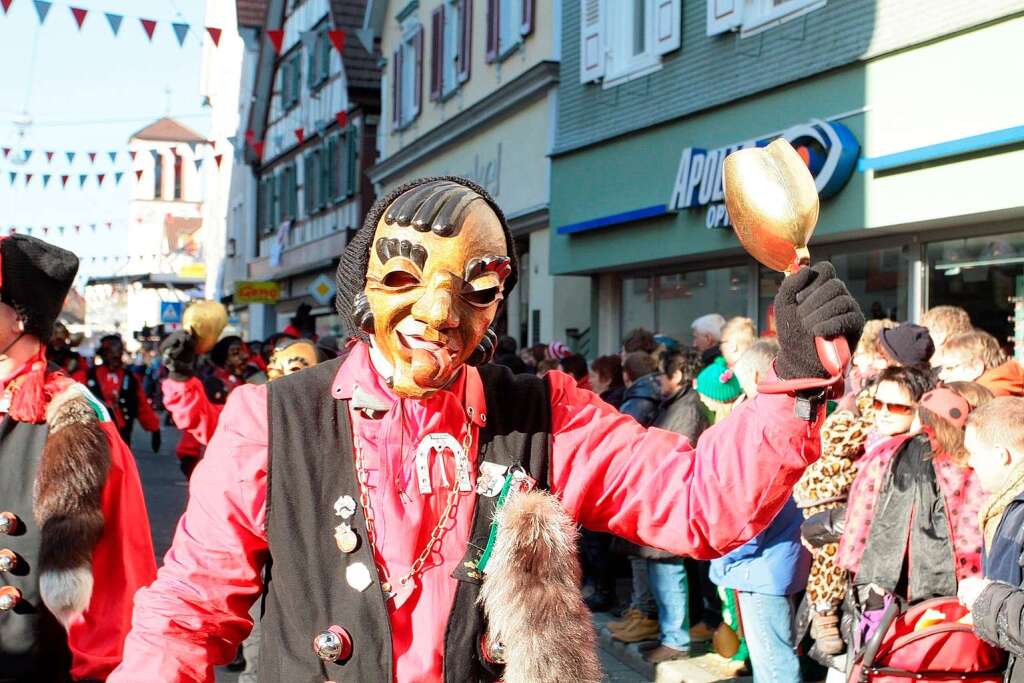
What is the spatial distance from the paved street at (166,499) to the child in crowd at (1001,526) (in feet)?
10.1

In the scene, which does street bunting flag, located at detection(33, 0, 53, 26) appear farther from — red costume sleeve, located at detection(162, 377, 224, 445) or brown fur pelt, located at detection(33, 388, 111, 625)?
brown fur pelt, located at detection(33, 388, 111, 625)

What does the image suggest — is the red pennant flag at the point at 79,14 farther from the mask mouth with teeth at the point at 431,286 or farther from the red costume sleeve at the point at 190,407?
the mask mouth with teeth at the point at 431,286

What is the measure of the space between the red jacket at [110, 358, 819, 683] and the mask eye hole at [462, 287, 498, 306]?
0.25m

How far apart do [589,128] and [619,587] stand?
636cm

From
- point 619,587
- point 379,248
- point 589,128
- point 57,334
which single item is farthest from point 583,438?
point 589,128

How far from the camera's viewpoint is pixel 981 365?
18.8ft

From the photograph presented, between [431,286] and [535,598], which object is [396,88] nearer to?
[431,286]

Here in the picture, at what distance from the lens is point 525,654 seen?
7.64 feet

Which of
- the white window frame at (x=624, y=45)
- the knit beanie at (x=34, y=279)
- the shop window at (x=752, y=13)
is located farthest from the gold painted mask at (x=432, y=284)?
the white window frame at (x=624, y=45)

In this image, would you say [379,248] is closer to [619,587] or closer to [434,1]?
[619,587]

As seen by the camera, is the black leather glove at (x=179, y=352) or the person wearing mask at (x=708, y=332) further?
the person wearing mask at (x=708, y=332)

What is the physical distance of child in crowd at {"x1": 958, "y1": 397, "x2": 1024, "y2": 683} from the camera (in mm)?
A: 3627

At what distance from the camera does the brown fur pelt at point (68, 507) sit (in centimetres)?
358

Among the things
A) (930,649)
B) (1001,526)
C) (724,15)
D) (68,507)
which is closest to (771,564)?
(930,649)
